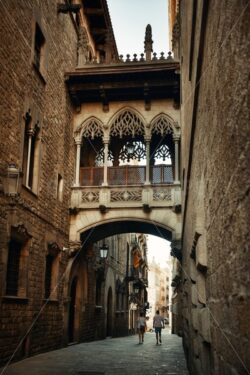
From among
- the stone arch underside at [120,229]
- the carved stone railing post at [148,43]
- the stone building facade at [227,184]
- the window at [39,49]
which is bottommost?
the stone building facade at [227,184]

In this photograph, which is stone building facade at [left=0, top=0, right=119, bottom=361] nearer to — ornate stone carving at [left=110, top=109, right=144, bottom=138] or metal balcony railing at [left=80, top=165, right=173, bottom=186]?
metal balcony railing at [left=80, top=165, right=173, bottom=186]

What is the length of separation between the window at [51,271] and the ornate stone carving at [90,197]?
2.25m

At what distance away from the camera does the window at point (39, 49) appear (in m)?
12.8

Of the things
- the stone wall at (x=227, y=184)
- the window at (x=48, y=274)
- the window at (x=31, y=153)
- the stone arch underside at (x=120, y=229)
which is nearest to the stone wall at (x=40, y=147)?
the window at (x=31, y=153)

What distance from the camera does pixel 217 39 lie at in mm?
2496

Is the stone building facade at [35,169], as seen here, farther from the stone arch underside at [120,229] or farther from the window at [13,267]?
the stone arch underside at [120,229]

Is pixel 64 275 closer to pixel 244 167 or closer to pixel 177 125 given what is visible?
pixel 177 125

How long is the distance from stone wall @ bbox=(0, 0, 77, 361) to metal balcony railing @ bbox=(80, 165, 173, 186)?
0.94 metres

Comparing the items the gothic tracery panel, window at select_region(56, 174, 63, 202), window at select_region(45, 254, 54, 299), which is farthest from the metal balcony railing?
window at select_region(45, 254, 54, 299)

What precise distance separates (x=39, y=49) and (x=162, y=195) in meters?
6.13

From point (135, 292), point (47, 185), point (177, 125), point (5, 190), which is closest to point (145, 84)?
point (177, 125)

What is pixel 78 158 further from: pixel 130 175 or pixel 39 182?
pixel 39 182

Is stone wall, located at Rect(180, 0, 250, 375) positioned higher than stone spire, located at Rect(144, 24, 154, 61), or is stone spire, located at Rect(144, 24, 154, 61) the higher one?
stone spire, located at Rect(144, 24, 154, 61)

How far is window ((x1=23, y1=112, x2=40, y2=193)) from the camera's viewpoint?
38.5 feet
